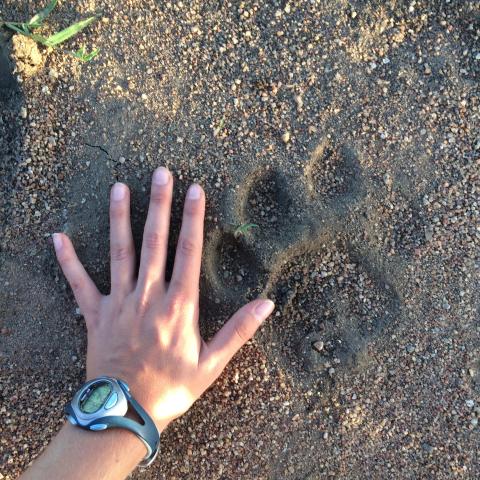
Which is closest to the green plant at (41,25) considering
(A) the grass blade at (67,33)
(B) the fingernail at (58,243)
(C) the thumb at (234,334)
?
(A) the grass blade at (67,33)

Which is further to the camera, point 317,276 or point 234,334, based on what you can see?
point 317,276

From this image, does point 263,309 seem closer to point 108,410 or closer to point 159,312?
point 159,312

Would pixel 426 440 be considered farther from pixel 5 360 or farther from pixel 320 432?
pixel 5 360

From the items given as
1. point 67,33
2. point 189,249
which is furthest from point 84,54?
point 189,249

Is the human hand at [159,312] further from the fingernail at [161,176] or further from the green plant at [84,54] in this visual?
the green plant at [84,54]

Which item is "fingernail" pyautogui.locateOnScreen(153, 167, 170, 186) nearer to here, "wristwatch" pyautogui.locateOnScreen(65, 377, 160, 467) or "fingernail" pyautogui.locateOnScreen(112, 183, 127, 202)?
"fingernail" pyautogui.locateOnScreen(112, 183, 127, 202)

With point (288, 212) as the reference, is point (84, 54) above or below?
above
